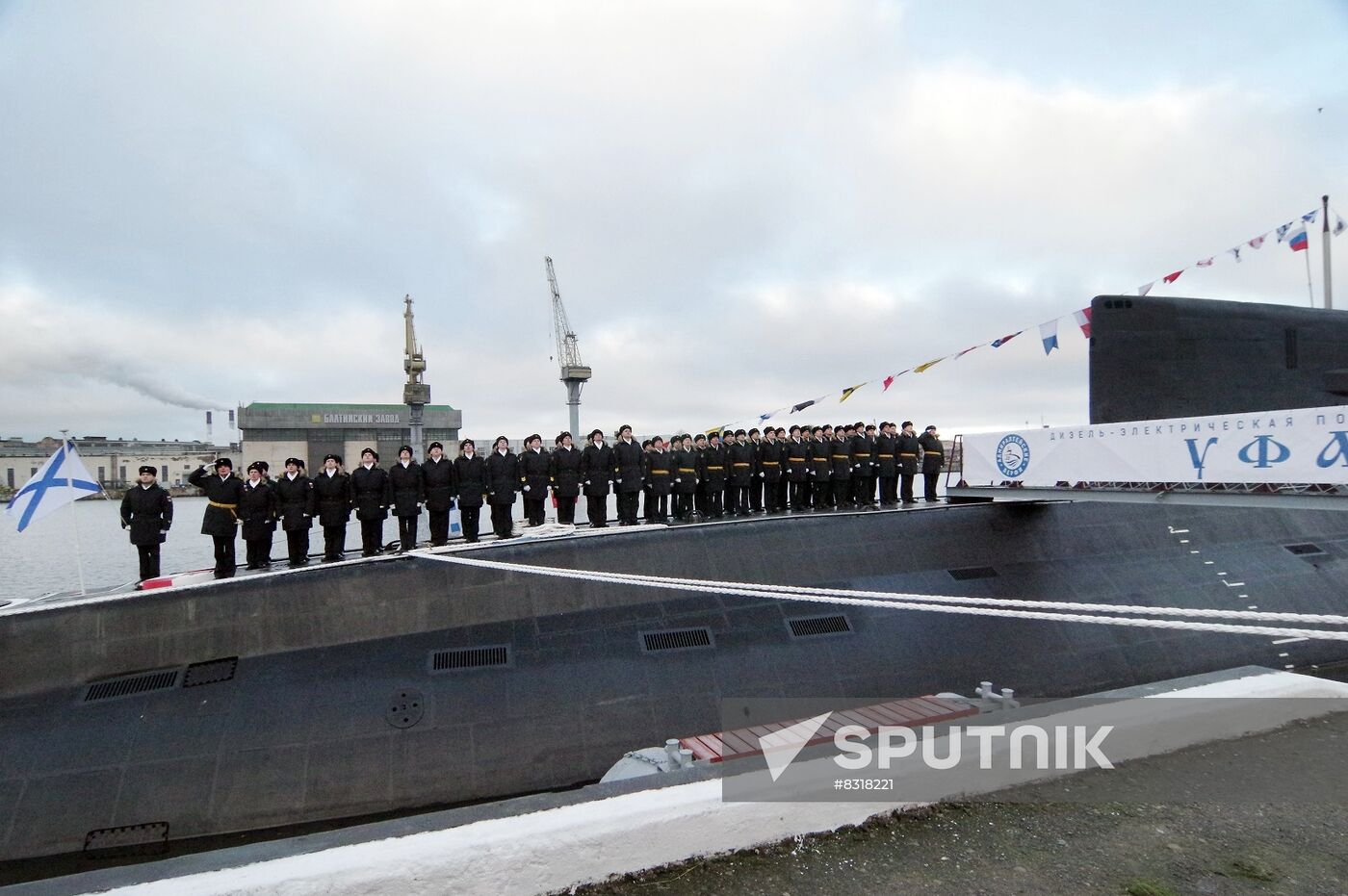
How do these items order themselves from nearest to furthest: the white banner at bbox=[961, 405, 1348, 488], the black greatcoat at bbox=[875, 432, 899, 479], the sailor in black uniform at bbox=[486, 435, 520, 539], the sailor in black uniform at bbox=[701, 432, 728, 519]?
the white banner at bbox=[961, 405, 1348, 488], the sailor in black uniform at bbox=[486, 435, 520, 539], the sailor in black uniform at bbox=[701, 432, 728, 519], the black greatcoat at bbox=[875, 432, 899, 479]

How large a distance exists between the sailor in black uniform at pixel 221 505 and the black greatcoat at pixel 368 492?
1164mm

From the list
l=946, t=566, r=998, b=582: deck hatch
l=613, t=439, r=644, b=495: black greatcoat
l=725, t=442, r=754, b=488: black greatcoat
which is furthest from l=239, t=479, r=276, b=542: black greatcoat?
l=946, t=566, r=998, b=582: deck hatch

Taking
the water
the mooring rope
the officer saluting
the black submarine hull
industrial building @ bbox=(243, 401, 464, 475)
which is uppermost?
industrial building @ bbox=(243, 401, 464, 475)

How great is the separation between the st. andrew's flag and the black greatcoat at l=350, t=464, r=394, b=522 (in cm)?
240

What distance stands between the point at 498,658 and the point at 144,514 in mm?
4545

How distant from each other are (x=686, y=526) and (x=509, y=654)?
2715 mm

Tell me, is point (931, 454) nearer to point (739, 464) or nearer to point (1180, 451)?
point (739, 464)

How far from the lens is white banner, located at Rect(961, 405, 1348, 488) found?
6762mm

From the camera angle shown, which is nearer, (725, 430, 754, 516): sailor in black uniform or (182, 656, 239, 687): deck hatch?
(182, 656, 239, 687): deck hatch

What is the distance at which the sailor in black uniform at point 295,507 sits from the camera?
897cm

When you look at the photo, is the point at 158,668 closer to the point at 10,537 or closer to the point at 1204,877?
the point at 1204,877

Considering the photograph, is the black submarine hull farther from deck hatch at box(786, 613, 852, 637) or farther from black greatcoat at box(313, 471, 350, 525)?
black greatcoat at box(313, 471, 350, 525)

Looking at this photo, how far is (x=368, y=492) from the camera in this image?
30.4ft

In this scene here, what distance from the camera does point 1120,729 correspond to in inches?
133
